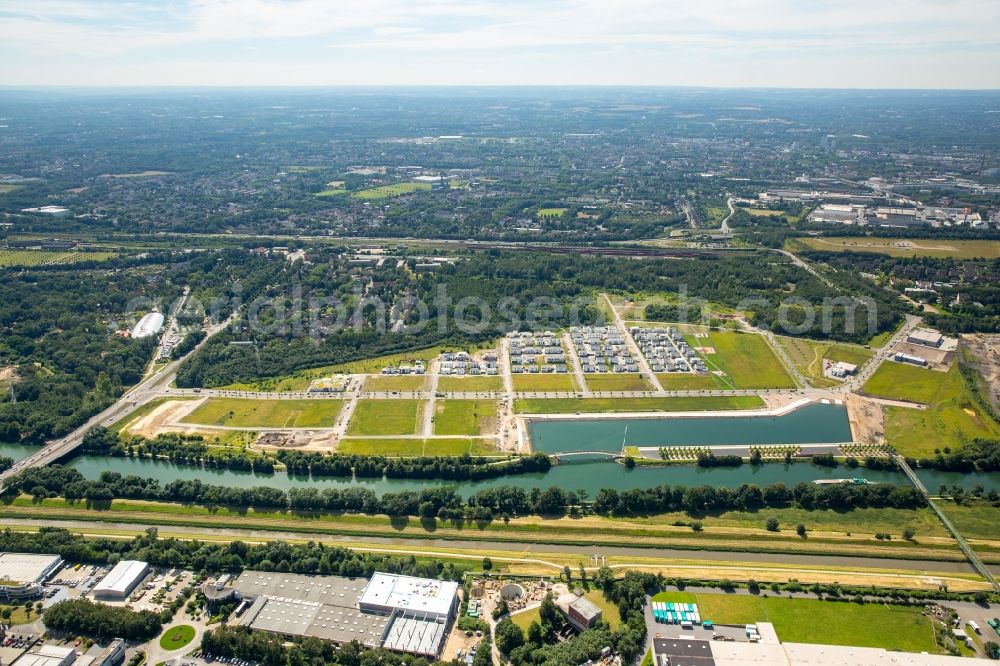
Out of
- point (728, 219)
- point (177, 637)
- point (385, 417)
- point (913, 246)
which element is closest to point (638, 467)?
point (385, 417)

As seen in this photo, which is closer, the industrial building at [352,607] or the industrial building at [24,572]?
the industrial building at [352,607]

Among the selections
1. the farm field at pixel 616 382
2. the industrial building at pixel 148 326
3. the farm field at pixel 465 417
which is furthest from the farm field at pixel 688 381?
the industrial building at pixel 148 326

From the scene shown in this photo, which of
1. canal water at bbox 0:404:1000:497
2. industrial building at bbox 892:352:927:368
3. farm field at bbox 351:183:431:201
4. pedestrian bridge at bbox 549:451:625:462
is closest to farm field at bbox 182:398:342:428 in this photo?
canal water at bbox 0:404:1000:497

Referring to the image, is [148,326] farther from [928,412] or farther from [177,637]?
[928,412]

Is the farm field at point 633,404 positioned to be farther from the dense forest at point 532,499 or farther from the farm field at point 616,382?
the dense forest at point 532,499

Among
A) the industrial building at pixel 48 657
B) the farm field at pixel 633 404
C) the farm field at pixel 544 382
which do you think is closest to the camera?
the industrial building at pixel 48 657

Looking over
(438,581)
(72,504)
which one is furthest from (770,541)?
(72,504)
